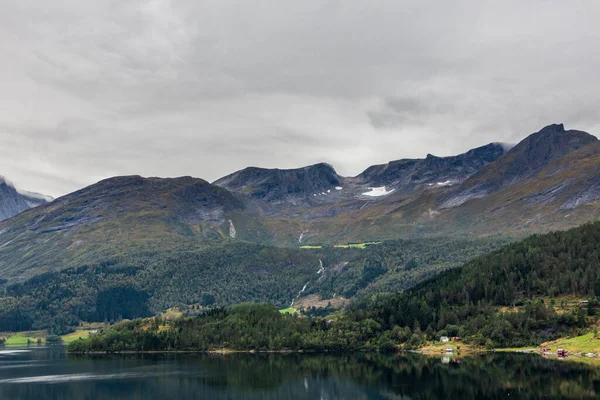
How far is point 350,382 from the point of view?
6152 inches

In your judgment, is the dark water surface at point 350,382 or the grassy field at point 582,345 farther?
the grassy field at point 582,345

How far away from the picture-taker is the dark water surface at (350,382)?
13162 cm

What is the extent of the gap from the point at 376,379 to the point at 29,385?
98.8 m

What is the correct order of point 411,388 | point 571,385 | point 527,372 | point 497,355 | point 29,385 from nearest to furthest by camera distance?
point 571,385, point 411,388, point 527,372, point 29,385, point 497,355

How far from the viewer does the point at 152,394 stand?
153000 millimetres

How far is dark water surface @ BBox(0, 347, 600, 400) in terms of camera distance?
432ft

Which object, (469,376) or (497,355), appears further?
(497,355)

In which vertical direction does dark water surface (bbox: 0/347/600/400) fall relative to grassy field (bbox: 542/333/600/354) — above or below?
below

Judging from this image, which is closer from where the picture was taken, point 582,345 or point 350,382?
point 350,382

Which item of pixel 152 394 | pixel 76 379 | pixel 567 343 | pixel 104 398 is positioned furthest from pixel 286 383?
pixel 567 343

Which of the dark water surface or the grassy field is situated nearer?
the dark water surface

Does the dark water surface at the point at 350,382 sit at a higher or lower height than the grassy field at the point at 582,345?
lower

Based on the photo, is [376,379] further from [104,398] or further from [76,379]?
[76,379]

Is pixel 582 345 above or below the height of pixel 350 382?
above
